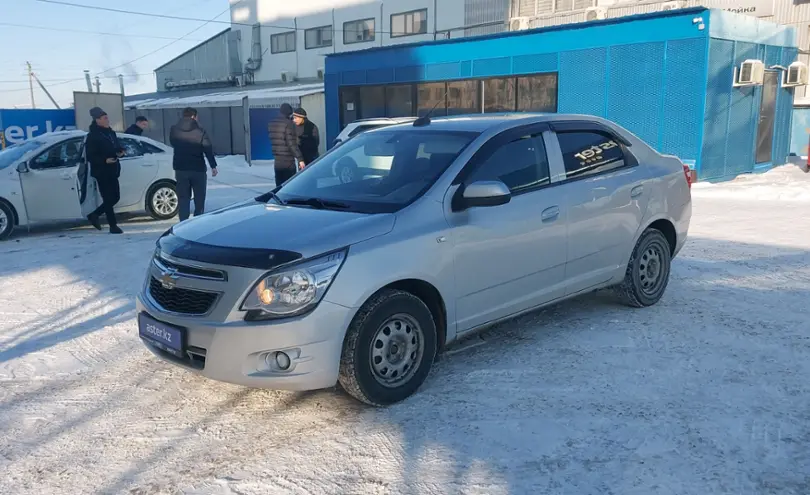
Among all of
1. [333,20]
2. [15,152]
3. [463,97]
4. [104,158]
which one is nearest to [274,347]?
[104,158]

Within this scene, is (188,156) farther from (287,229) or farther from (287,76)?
(287,76)

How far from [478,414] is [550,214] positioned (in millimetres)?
1632

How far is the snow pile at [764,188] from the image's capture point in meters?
13.4

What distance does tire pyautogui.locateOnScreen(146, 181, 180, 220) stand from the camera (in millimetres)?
11438

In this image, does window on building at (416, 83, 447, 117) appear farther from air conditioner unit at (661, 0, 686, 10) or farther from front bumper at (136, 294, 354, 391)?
front bumper at (136, 294, 354, 391)

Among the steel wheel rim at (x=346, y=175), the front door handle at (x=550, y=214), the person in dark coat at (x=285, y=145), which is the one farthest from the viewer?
the person in dark coat at (x=285, y=145)

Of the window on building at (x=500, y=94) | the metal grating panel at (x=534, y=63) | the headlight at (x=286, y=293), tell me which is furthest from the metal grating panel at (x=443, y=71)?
the headlight at (x=286, y=293)

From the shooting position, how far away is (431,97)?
822 inches

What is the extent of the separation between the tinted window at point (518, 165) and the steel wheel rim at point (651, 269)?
146 centimetres

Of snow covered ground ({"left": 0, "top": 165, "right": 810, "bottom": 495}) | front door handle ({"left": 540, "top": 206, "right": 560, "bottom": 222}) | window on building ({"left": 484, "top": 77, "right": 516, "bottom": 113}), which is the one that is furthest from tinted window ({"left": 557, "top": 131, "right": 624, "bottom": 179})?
window on building ({"left": 484, "top": 77, "right": 516, "bottom": 113})

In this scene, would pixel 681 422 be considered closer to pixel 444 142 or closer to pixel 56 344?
pixel 444 142

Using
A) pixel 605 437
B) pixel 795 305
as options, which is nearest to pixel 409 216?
pixel 605 437

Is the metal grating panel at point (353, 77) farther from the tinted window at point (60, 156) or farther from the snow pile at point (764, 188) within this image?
the tinted window at point (60, 156)

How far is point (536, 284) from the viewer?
497 centimetres
